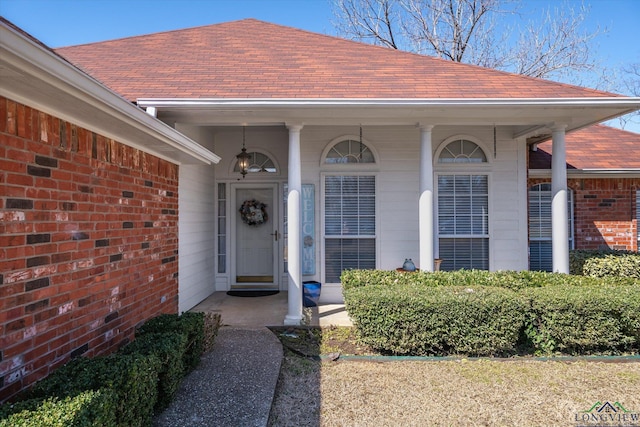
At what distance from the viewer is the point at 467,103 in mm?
5074

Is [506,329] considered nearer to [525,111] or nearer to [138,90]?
[525,111]

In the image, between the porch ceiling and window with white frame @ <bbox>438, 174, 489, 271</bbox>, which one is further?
window with white frame @ <bbox>438, 174, 489, 271</bbox>

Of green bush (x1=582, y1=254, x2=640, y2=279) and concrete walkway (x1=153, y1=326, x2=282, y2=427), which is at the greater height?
green bush (x1=582, y1=254, x2=640, y2=279)

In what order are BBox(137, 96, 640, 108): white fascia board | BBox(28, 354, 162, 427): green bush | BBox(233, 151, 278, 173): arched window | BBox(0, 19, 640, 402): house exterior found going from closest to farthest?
BBox(28, 354, 162, 427): green bush < BBox(0, 19, 640, 402): house exterior < BBox(137, 96, 640, 108): white fascia board < BBox(233, 151, 278, 173): arched window

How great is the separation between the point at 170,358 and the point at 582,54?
59.0 ft

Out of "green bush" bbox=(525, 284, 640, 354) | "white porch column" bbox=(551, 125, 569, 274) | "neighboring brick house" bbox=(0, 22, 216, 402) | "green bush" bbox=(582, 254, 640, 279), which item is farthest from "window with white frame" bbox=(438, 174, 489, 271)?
"neighboring brick house" bbox=(0, 22, 216, 402)

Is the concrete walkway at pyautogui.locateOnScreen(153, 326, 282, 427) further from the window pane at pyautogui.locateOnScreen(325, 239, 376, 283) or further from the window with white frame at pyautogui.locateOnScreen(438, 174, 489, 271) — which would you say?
the window with white frame at pyautogui.locateOnScreen(438, 174, 489, 271)

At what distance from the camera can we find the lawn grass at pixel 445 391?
10.0 ft

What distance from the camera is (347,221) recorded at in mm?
6832

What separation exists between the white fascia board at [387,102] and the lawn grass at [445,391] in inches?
121

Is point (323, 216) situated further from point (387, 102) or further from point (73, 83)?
point (73, 83)

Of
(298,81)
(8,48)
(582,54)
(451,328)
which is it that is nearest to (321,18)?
(582,54)

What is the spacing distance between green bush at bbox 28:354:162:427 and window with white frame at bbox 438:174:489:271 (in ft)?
17.7

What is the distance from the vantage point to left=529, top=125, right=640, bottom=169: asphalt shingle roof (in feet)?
26.1
